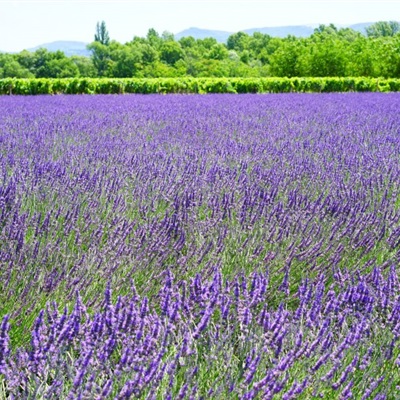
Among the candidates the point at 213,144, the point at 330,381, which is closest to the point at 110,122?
the point at 213,144

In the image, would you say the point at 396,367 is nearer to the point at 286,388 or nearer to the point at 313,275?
the point at 286,388

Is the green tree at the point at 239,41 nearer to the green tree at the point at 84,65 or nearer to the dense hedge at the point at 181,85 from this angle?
the green tree at the point at 84,65

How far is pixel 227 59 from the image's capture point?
60.4m

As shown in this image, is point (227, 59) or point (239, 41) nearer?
point (227, 59)

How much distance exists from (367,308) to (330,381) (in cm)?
38

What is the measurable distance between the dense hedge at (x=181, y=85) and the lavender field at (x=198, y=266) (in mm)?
13381

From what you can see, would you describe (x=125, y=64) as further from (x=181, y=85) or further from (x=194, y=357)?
(x=194, y=357)

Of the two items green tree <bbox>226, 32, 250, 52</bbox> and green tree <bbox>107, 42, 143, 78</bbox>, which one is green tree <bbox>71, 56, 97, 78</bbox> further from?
green tree <bbox>226, 32, 250, 52</bbox>

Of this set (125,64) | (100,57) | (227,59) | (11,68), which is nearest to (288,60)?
(227,59)

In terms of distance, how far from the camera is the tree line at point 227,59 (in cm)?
3052

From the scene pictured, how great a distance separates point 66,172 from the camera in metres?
4.12

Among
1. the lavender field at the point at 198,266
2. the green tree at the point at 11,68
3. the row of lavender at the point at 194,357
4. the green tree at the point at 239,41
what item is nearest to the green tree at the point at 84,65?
Answer: the green tree at the point at 11,68

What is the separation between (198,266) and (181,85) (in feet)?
58.6

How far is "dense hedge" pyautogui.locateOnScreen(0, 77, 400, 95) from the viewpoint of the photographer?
62.6 ft
